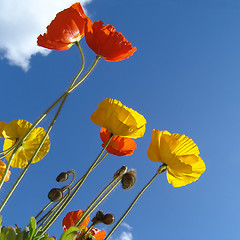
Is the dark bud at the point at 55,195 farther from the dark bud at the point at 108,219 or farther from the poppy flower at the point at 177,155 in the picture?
the poppy flower at the point at 177,155

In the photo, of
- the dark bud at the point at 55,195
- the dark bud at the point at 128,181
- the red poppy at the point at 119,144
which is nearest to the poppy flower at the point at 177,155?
the red poppy at the point at 119,144

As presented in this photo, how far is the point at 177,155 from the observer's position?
3.09ft

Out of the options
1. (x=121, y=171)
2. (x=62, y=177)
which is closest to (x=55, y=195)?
(x=62, y=177)

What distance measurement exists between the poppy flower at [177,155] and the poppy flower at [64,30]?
1.09 feet

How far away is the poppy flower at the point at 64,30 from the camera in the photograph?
34.5 inches

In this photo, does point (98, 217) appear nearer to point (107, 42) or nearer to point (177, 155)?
point (177, 155)

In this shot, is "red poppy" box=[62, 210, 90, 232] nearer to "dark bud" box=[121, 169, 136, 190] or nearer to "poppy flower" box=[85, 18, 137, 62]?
"dark bud" box=[121, 169, 136, 190]

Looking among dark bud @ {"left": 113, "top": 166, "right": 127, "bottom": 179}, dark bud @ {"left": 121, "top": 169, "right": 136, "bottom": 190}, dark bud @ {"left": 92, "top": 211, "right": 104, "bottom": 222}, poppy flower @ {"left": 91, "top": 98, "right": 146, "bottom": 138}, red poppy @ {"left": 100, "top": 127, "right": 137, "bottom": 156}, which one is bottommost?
dark bud @ {"left": 92, "top": 211, "right": 104, "bottom": 222}

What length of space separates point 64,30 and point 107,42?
11 cm

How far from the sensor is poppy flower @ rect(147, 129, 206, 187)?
929 millimetres

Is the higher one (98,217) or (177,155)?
(177,155)

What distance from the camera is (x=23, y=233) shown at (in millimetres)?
726

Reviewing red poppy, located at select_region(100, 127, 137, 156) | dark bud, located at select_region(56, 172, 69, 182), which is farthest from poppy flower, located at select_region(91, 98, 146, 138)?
dark bud, located at select_region(56, 172, 69, 182)

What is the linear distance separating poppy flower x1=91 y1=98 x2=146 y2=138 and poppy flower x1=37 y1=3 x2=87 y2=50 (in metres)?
0.18
